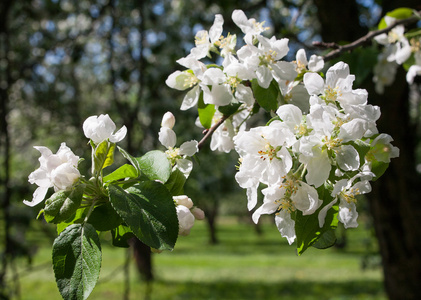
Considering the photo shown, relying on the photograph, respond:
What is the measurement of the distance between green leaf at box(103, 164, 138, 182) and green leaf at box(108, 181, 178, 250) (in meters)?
0.07

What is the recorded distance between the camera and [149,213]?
0.69m

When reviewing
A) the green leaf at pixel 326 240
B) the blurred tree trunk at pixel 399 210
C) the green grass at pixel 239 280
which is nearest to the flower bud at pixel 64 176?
the green leaf at pixel 326 240

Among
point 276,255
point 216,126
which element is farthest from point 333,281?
point 216,126

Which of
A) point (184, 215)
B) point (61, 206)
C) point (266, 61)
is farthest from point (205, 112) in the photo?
point (61, 206)

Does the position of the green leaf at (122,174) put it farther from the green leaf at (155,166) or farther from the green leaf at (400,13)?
the green leaf at (400,13)

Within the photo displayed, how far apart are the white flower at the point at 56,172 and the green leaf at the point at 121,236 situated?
141 mm

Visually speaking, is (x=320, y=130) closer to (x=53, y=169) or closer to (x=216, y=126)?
(x=216, y=126)

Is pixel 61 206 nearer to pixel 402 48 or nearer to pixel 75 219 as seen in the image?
pixel 75 219

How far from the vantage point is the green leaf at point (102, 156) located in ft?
2.54

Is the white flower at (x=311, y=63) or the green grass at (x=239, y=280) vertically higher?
the white flower at (x=311, y=63)

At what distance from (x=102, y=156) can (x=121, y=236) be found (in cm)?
15

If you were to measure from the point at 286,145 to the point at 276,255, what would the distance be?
14456mm

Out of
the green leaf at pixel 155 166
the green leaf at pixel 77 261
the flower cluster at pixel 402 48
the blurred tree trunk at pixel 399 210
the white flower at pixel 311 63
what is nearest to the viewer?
the green leaf at pixel 77 261

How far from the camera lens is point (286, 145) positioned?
2.45 ft
